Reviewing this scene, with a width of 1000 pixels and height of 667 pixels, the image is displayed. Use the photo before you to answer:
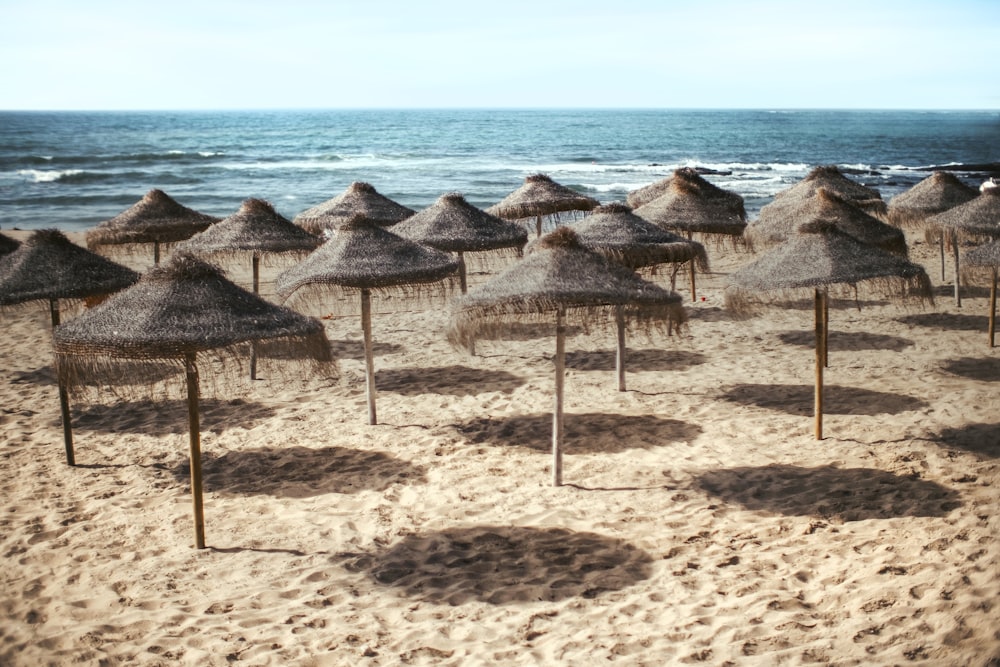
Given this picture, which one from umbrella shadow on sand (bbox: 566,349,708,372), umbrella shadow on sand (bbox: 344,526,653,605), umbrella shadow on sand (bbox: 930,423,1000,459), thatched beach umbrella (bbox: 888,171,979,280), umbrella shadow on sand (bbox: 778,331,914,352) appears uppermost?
thatched beach umbrella (bbox: 888,171,979,280)

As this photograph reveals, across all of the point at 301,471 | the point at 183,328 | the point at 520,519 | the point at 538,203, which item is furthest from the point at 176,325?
the point at 538,203

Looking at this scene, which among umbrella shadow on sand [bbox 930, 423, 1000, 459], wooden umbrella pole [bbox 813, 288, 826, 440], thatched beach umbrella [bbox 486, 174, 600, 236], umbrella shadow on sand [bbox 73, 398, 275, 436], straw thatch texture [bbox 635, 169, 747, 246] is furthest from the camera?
thatched beach umbrella [bbox 486, 174, 600, 236]

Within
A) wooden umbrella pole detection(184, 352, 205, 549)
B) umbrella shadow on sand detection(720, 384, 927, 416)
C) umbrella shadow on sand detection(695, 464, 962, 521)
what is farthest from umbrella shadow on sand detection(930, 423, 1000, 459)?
wooden umbrella pole detection(184, 352, 205, 549)

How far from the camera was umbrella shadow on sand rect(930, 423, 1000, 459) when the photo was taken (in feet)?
26.0

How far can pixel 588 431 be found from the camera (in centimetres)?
898

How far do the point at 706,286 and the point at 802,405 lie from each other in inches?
324

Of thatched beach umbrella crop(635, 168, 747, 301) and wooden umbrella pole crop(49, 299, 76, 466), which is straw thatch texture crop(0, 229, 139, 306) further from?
thatched beach umbrella crop(635, 168, 747, 301)

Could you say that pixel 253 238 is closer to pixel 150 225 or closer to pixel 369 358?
pixel 150 225

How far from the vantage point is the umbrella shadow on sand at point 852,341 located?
1199 centimetres

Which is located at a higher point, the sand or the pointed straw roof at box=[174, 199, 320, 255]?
the pointed straw roof at box=[174, 199, 320, 255]

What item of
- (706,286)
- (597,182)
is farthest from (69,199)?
(706,286)

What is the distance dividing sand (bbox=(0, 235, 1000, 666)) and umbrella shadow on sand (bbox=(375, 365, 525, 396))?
0.16 feet

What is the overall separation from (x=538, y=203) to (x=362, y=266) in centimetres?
729

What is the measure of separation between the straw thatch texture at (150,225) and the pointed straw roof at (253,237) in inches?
67.7
